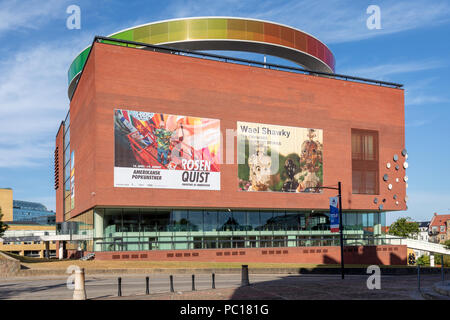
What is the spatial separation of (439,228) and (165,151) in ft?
398

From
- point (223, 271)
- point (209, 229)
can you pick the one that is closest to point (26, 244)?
point (209, 229)

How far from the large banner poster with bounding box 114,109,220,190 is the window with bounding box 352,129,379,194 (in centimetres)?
1796

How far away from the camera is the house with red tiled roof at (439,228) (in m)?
146

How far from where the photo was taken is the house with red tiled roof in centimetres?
14575

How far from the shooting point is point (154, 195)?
4978cm

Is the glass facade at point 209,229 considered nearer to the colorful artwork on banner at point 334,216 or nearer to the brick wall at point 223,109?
the brick wall at point 223,109

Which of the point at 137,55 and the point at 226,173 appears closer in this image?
the point at 137,55

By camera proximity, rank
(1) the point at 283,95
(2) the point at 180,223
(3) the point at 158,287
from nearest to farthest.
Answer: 1. (3) the point at 158,287
2. (2) the point at 180,223
3. (1) the point at 283,95

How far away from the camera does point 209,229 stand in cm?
5406

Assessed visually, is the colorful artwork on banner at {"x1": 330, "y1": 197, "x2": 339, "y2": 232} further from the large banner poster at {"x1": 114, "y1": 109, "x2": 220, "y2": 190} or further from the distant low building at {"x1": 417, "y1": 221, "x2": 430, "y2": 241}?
the distant low building at {"x1": 417, "y1": 221, "x2": 430, "y2": 241}
